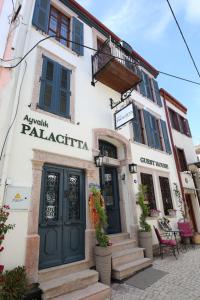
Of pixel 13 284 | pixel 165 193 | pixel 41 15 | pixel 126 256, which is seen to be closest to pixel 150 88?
pixel 165 193

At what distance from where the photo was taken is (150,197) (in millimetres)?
7516

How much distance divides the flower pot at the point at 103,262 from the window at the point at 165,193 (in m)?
4.35

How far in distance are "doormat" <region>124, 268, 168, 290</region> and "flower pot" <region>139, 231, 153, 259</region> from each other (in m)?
0.68

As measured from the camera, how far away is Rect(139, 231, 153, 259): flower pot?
19.2 ft

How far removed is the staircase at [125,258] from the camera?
4586 mm

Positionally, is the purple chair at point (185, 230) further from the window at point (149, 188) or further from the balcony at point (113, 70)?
the balcony at point (113, 70)

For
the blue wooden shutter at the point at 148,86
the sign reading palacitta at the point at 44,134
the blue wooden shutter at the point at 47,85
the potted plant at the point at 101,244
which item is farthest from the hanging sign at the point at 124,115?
the blue wooden shutter at the point at 148,86

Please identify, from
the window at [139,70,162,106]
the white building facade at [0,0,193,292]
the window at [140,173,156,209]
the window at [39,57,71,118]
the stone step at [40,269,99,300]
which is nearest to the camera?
the stone step at [40,269,99,300]

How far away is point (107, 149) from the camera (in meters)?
7.22

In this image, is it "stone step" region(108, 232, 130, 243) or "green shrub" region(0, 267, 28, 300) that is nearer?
"green shrub" region(0, 267, 28, 300)

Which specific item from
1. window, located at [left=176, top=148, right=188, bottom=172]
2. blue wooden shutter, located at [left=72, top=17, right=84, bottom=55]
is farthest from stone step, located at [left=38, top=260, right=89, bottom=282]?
window, located at [left=176, top=148, right=188, bottom=172]

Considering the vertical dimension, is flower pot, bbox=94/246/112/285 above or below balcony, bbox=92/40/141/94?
below

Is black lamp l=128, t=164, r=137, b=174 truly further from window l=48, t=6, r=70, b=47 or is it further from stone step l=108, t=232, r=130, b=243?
window l=48, t=6, r=70, b=47

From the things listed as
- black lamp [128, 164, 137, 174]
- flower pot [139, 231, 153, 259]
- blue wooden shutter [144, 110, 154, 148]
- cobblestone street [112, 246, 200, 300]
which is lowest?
cobblestone street [112, 246, 200, 300]
